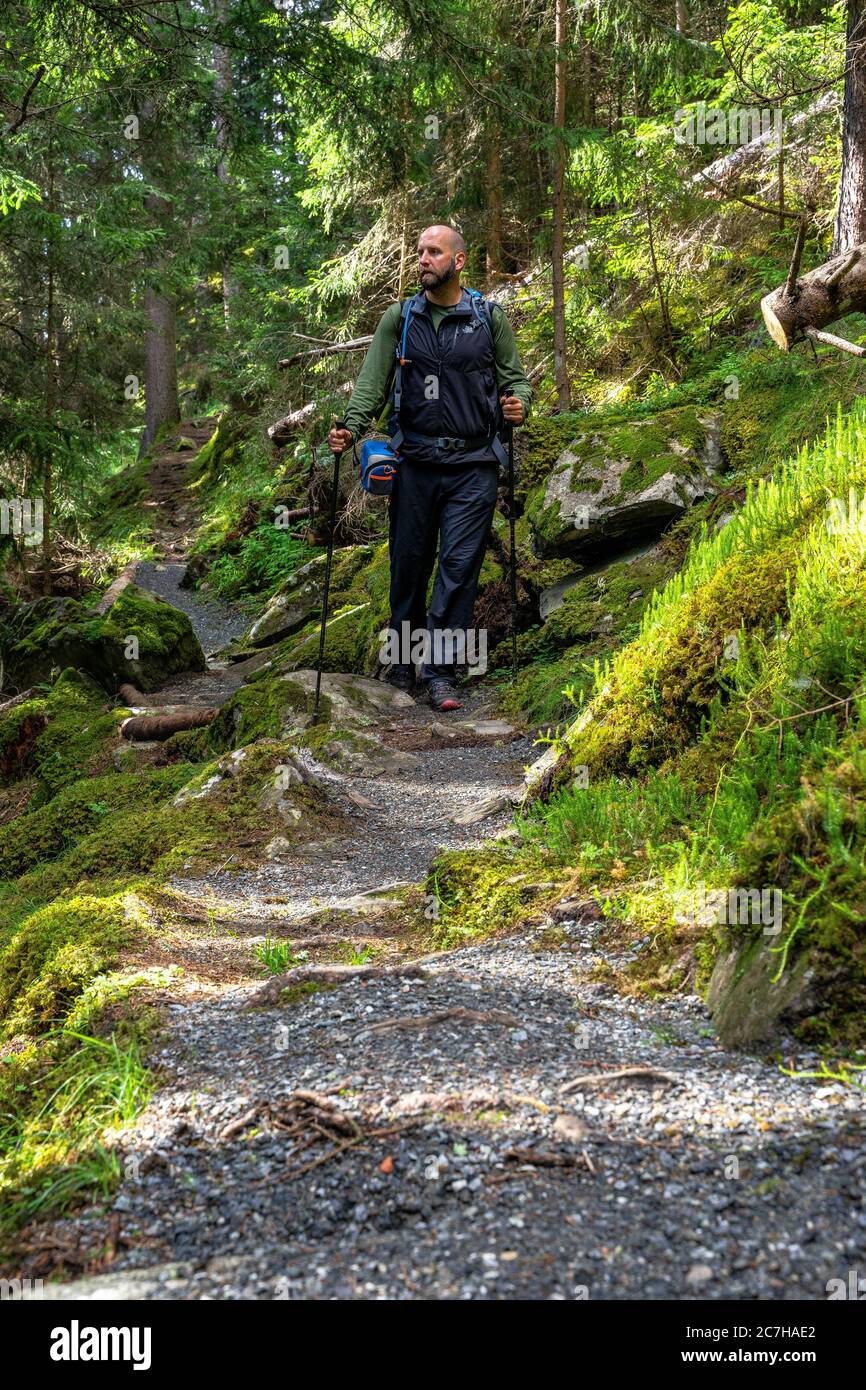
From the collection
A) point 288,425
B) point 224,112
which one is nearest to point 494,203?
point 288,425

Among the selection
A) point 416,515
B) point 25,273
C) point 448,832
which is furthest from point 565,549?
point 25,273

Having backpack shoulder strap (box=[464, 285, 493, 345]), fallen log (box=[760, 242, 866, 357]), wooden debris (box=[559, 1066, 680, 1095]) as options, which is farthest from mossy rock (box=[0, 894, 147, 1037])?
fallen log (box=[760, 242, 866, 357])

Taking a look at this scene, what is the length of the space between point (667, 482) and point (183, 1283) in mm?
8297

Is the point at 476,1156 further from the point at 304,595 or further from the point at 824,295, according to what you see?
the point at 304,595

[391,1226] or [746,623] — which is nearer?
[391,1226]

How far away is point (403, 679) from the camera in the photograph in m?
8.75

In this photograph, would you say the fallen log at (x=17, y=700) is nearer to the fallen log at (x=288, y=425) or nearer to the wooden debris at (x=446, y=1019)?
the fallen log at (x=288, y=425)

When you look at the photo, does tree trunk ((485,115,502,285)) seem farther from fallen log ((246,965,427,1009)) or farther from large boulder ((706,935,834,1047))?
large boulder ((706,935,834,1047))

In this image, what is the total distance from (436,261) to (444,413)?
107cm

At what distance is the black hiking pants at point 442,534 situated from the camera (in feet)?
24.7

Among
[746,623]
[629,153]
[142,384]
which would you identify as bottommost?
[746,623]

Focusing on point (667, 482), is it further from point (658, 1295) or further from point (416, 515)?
point (658, 1295)

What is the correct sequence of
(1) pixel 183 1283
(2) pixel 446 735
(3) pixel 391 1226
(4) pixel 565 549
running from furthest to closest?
(4) pixel 565 549, (2) pixel 446 735, (3) pixel 391 1226, (1) pixel 183 1283

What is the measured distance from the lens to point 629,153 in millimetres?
11898
